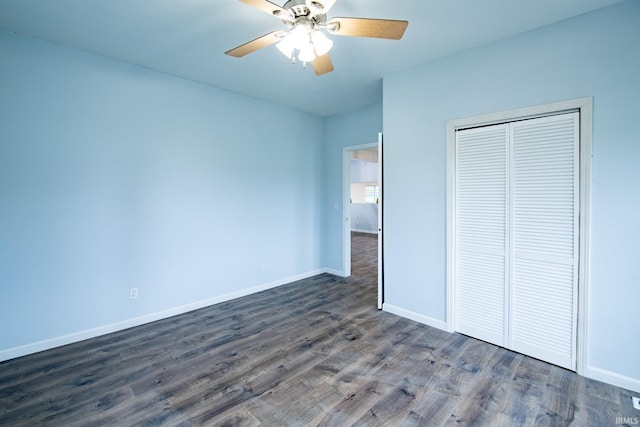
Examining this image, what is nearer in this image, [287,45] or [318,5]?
[318,5]

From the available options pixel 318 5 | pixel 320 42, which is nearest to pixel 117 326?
pixel 320 42

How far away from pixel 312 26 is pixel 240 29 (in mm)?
929

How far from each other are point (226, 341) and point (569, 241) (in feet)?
10.4

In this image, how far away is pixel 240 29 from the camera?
2.41m

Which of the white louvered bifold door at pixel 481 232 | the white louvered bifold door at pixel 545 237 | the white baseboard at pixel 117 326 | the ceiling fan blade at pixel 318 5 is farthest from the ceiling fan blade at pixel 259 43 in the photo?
the white baseboard at pixel 117 326

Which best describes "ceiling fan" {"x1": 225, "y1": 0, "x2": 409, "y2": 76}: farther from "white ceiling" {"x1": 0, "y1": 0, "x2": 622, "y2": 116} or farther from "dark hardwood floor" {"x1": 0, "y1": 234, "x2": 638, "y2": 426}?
"dark hardwood floor" {"x1": 0, "y1": 234, "x2": 638, "y2": 426}

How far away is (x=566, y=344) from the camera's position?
231 centimetres

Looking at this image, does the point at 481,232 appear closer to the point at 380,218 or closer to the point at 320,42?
the point at 380,218

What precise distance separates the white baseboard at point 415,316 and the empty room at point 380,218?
26 mm

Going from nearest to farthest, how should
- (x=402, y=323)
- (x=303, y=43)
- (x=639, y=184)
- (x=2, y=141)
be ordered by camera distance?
(x=303, y=43)
(x=639, y=184)
(x=2, y=141)
(x=402, y=323)

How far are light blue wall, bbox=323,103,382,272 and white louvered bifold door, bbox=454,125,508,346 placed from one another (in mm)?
1975

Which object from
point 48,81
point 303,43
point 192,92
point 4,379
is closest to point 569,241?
point 303,43

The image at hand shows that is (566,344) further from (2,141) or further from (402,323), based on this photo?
(2,141)

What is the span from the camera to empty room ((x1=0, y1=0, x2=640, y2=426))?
2.02 meters
